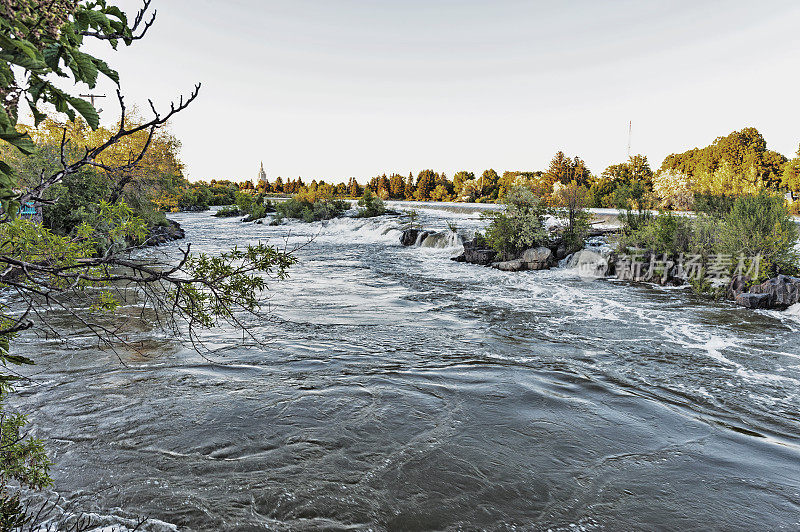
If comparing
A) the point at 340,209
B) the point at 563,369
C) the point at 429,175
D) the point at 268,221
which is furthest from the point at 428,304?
the point at 429,175

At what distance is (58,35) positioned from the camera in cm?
189

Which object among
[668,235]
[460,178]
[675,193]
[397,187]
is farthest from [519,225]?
[397,187]

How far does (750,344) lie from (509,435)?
6205 millimetres

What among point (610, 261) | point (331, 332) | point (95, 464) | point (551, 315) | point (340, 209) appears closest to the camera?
point (95, 464)

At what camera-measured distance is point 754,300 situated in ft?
35.8

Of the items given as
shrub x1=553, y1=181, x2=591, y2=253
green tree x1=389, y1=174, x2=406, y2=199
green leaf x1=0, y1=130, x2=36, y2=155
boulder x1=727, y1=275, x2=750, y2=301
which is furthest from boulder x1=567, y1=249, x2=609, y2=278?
green tree x1=389, y1=174, x2=406, y2=199

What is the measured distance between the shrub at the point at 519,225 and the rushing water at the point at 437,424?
849 centimetres

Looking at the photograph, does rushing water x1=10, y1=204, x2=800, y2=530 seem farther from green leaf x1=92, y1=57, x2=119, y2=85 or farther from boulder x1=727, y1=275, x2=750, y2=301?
boulder x1=727, y1=275, x2=750, y2=301

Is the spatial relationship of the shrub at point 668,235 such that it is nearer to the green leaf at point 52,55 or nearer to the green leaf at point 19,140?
the green leaf at point 52,55

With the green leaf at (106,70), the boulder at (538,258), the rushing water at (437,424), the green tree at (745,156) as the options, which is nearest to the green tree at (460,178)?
the green tree at (745,156)

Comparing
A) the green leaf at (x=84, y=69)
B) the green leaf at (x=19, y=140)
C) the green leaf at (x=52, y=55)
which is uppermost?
the green leaf at (x=52, y=55)

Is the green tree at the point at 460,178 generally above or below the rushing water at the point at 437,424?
above

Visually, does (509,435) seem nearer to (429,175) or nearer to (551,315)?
(551,315)

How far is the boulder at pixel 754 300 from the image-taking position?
10.8 meters
